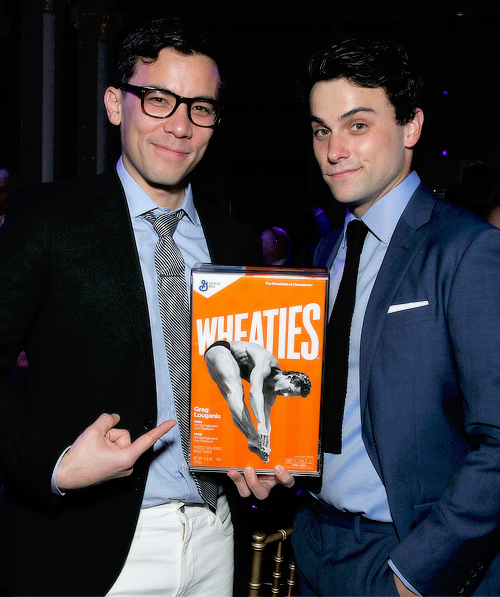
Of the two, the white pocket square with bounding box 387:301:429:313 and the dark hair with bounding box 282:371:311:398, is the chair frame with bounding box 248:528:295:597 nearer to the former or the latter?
the dark hair with bounding box 282:371:311:398

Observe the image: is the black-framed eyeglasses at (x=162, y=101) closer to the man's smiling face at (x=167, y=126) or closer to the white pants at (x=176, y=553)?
the man's smiling face at (x=167, y=126)

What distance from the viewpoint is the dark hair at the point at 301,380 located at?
1.19 m

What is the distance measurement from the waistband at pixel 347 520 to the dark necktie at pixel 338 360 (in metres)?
0.16

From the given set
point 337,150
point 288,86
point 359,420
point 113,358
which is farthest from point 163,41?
point 288,86

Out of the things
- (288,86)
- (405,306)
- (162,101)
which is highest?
(288,86)

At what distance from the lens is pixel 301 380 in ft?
3.93

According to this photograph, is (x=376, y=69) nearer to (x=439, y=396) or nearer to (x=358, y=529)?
(x=439, y=396)

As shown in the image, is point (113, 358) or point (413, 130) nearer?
point (113, 358)

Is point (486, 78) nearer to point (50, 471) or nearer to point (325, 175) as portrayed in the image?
point (325, 175)

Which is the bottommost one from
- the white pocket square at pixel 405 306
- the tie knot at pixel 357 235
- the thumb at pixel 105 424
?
the thumb at pixel 105 424

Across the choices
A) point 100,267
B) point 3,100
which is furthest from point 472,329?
point 3,100

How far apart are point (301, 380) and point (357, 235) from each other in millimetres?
433

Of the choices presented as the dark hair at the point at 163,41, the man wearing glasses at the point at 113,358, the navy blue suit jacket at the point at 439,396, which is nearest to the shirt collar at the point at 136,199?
the man wearing glasses at the point at 113,358

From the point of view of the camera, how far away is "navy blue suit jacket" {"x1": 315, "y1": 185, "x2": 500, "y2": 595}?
118cm
